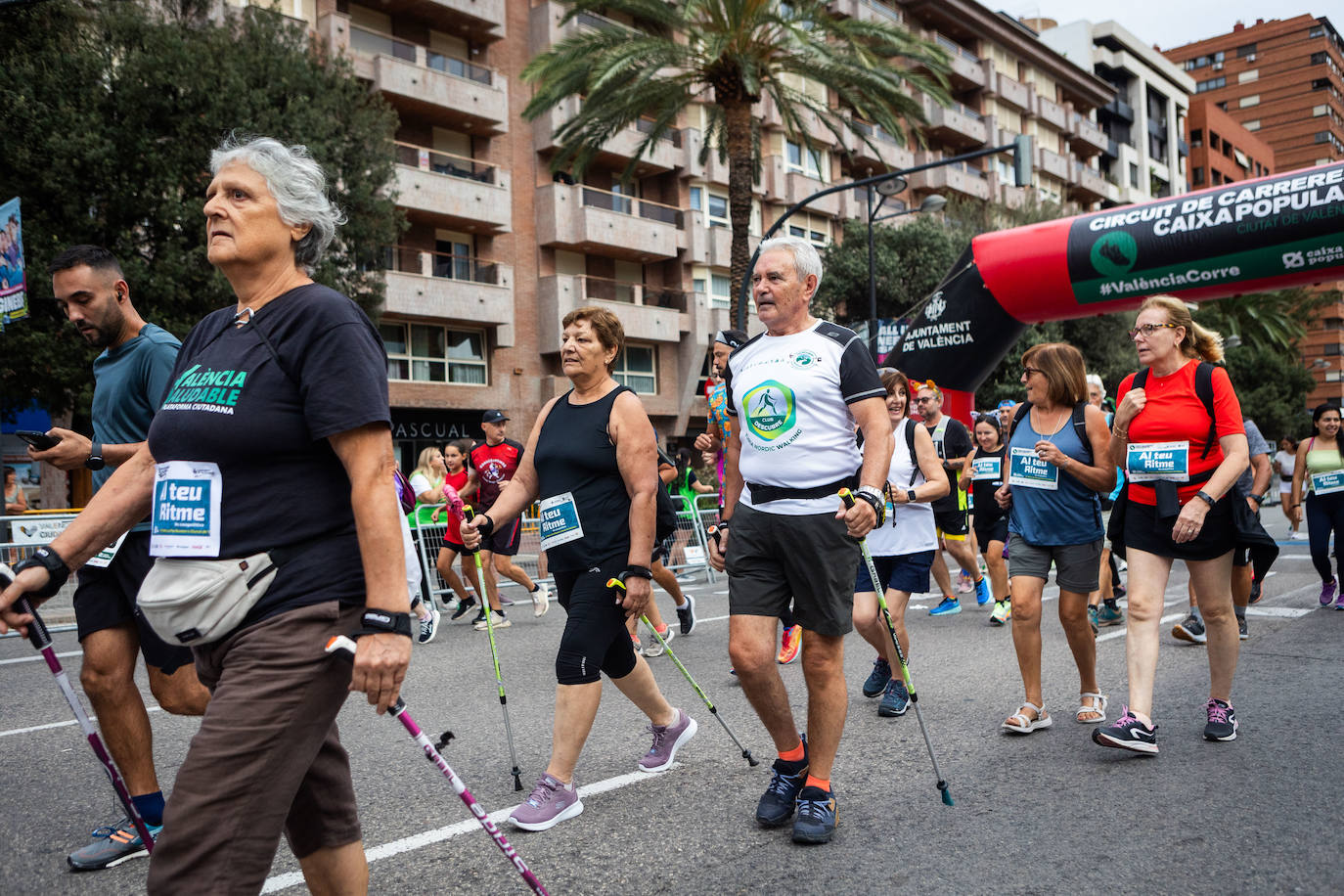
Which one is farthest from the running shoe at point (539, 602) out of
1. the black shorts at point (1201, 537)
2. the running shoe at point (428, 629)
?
the black shorts at point (1201, 537)

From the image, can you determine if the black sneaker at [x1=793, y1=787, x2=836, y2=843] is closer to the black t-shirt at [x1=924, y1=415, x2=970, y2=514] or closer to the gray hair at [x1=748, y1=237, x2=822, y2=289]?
the gray hair at [x1=748, y1=237, x2=822, y2=289]

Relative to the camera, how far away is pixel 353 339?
2256 millimetres

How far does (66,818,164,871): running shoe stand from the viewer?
3635 mm

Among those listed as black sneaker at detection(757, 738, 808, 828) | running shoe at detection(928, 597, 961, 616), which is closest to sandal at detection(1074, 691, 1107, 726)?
black sneaker at detection(757, 738, 808, 828)

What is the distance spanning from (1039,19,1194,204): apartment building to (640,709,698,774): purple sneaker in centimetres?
6161

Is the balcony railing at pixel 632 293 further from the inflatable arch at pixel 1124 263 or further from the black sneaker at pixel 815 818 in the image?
the black sneaker at pixel 815 818

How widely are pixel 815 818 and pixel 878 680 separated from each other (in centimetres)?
262

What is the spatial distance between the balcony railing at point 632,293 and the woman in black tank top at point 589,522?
28090mm

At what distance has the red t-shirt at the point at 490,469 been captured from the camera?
32.9 feet

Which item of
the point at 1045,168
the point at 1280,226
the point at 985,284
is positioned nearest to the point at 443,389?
the point at 985,284

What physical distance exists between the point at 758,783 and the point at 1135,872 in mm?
1543

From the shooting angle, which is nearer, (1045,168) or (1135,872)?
(1135,872)

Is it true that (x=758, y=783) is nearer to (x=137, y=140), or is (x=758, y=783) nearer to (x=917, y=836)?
(x=917, y=836)

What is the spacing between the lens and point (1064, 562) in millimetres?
5383
